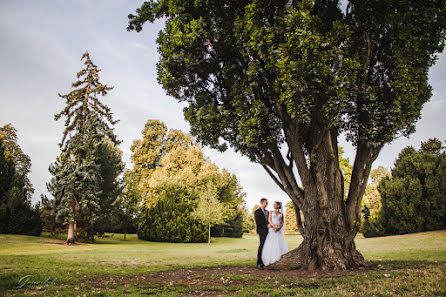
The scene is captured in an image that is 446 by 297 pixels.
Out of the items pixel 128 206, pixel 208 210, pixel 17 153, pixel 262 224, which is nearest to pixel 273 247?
pixel 262 224

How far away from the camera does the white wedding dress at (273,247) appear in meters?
9.77

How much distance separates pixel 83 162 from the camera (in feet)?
83.0

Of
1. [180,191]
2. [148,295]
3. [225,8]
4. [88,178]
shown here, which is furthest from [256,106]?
[180,191]

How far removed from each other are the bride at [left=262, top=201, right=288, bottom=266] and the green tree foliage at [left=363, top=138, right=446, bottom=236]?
66.4 ft

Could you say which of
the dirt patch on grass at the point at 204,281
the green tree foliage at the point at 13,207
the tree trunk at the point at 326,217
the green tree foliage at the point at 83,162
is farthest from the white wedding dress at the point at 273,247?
the green tree foliage at the point at 13,207

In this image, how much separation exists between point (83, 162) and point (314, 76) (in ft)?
79.2

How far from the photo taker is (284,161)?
9.80 m

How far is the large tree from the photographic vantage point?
727 cm

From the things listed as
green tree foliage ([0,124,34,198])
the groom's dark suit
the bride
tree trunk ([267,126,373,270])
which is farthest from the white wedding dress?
green tree foliage ([0,124,34,198])

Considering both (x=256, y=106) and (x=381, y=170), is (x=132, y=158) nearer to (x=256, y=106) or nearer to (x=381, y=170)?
(x=256, y=106)

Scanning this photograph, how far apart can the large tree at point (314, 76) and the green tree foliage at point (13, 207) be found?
23568 mm

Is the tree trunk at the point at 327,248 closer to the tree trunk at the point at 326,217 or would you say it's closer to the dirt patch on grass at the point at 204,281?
the tree trunk at the point at 326,217

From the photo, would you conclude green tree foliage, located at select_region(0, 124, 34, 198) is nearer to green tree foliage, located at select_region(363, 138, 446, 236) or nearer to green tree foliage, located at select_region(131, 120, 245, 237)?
green tree foliage, located at select_region(131, 120, 245, 237)

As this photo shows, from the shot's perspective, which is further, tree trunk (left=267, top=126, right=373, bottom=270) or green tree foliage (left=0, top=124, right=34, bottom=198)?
green tree foliage (left=0, top=124, right=34, bottom=198)
